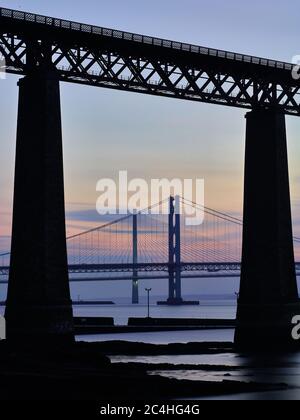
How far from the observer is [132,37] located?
7656 cm

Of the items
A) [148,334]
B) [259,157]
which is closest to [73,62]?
[259,157]

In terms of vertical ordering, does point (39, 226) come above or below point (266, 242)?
below

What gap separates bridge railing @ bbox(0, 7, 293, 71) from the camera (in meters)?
70.9

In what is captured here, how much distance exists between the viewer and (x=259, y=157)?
81.0 m

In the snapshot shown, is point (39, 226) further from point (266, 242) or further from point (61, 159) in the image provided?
point (266, 242)

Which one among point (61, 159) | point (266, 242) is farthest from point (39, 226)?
point (266, 242)

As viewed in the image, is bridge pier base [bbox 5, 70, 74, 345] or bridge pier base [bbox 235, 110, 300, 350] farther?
bridge pier base [bbox 235, 110, 300, 350]

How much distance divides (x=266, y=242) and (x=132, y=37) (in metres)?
17.1

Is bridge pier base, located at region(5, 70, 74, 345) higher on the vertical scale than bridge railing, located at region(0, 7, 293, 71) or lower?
lower

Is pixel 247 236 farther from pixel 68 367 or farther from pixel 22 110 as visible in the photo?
pixel 68 367

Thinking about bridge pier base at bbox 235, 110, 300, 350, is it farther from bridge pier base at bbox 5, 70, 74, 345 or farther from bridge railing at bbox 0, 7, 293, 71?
bridge pier base at bbox 5, 70, 74, 345

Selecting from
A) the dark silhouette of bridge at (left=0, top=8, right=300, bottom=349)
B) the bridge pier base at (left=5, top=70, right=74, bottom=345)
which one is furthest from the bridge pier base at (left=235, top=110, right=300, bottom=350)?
the bridge pier base at (left=5, top=70, right=74, bottom=345)

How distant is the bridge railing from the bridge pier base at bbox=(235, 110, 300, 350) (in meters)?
4.25

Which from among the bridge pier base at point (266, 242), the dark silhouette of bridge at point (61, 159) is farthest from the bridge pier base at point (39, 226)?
the bridge pier base at point (266, 242)
